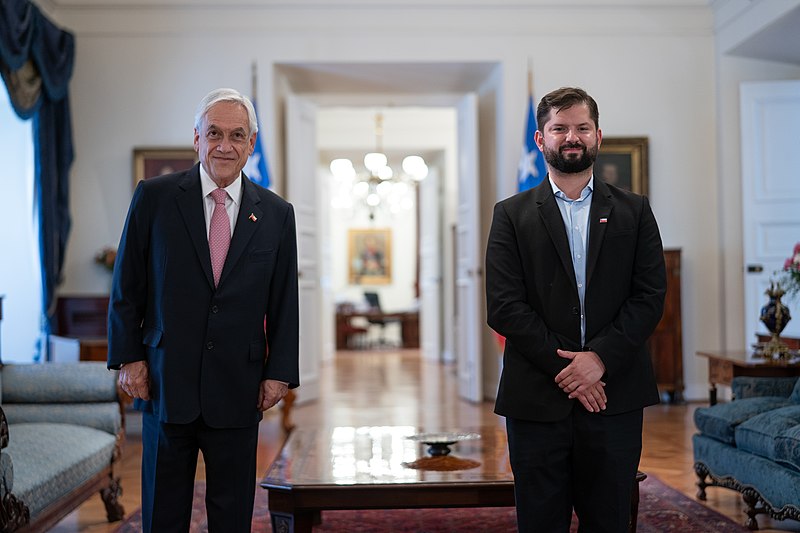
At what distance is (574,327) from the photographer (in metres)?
2.02

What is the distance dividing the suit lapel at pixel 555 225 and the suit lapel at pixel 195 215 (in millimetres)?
811

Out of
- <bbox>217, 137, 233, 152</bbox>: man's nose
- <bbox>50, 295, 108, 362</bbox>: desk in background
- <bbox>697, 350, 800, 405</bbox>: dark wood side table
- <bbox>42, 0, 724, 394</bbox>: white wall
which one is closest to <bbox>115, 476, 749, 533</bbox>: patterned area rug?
<bbox>697, 350, 800, 405</bbox>: dark wood side table

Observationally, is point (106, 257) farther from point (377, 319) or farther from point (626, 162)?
point (377, 319)

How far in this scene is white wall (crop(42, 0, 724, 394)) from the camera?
6.90m

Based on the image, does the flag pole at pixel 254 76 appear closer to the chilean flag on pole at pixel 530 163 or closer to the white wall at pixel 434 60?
the white wall at pixel 434 60

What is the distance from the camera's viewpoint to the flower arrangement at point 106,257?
6594 millimetres

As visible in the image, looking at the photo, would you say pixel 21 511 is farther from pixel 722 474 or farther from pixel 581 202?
pixel 722 474

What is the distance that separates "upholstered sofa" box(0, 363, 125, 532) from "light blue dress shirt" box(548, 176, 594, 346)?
1.89m

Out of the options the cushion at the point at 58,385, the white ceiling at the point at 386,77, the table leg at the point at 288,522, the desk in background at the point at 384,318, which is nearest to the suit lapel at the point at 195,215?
the table leg at the point at 288,522

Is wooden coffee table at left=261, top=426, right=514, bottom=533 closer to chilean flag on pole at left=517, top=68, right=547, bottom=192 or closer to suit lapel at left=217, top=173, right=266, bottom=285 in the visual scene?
suit lapel at left=217, top=173, right=266, bottom=285

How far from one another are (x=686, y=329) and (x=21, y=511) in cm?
581

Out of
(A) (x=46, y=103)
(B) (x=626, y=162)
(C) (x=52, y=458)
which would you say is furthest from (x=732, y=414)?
(A) (x=46, y=103)

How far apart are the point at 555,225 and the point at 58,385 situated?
261cm

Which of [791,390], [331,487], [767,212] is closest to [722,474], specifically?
[791,390]
